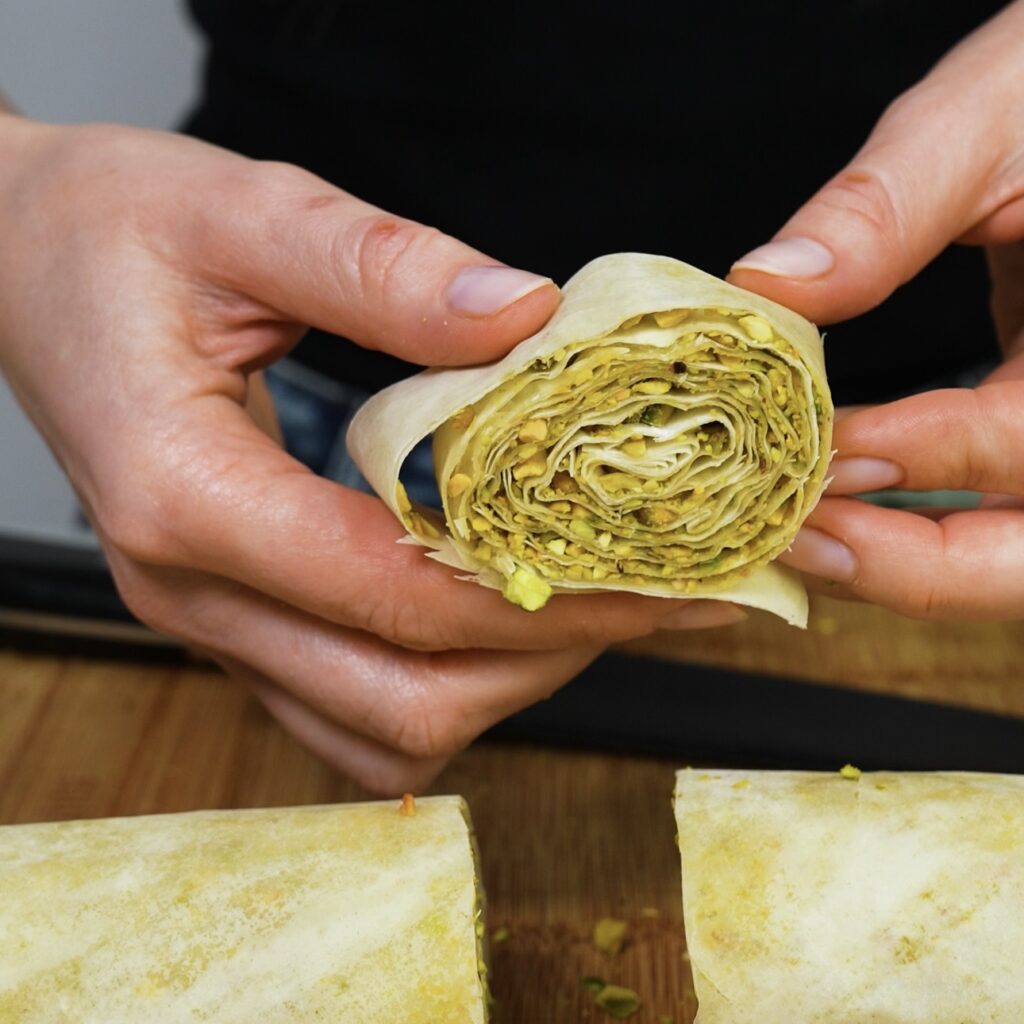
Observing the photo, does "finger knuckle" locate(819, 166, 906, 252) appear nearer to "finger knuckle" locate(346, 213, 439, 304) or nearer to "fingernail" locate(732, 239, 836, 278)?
"fingernail" locate(732, 239, 836, 278)

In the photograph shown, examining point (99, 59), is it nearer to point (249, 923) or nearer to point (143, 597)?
point (143, 597)

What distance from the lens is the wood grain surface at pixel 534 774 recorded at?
2.60 metres

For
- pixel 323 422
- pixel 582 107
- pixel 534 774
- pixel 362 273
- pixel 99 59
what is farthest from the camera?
pixel 99 59

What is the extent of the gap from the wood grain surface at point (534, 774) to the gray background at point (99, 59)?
2103 millimetres

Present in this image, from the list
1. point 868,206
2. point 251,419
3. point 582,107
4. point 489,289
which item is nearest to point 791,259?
point 868,206

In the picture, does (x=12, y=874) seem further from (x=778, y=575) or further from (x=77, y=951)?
(x=778, y=575)

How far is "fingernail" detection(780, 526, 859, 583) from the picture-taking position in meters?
2.35

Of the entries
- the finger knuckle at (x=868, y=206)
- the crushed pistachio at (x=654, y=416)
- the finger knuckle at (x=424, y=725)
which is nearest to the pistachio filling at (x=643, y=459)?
the crushed pistachio at (x=654, y=416)

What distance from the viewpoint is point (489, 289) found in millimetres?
2004

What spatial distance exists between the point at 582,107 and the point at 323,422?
114 centimetres

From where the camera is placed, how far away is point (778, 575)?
91.4 inches

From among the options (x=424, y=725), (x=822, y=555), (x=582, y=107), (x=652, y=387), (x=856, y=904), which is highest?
(x=652, y=387)

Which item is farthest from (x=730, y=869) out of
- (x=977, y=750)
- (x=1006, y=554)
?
(x=977, y=750)

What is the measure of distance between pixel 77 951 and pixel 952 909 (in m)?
1.35
